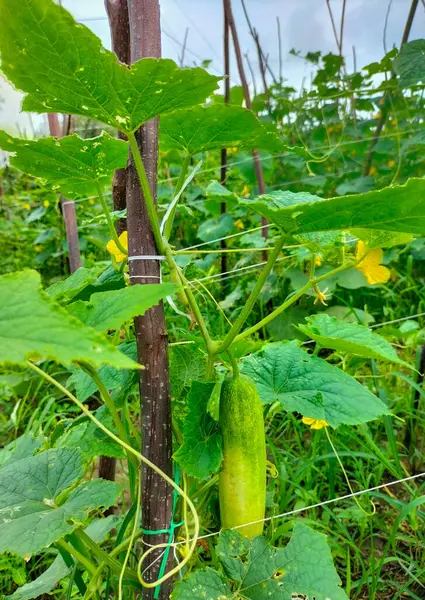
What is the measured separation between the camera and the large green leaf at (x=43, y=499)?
1.93ft

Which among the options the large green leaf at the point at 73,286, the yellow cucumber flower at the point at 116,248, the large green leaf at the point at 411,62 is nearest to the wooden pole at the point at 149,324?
the large green leaf at the point at 73,286

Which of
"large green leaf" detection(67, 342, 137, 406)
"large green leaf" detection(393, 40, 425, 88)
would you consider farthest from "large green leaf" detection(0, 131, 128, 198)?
"large green leaf" detection(393, 40, 425, 88)

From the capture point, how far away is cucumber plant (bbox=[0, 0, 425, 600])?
45cm

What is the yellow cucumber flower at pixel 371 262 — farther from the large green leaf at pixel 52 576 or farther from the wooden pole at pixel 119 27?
the large green leaf at pixel 52 576

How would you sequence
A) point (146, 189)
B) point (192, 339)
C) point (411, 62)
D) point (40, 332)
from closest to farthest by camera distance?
point (40, 332) → point (146, 189) → point (192, 339) → point (411, 62)

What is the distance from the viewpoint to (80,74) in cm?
48

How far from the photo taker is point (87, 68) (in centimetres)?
47

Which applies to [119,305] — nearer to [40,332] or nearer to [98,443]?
[40,332]

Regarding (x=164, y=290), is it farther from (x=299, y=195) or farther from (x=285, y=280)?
(x=285, y=280)

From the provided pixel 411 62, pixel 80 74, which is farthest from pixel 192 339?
pixel 411 62

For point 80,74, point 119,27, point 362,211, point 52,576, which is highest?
point 119,27

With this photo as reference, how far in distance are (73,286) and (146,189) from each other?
0.22 m

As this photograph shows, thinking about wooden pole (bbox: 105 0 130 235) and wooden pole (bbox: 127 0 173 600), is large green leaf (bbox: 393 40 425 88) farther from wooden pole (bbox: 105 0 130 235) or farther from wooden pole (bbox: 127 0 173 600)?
wooden pole (bbox: 127 0 173 600)

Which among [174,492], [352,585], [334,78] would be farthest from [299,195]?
[334,78]
